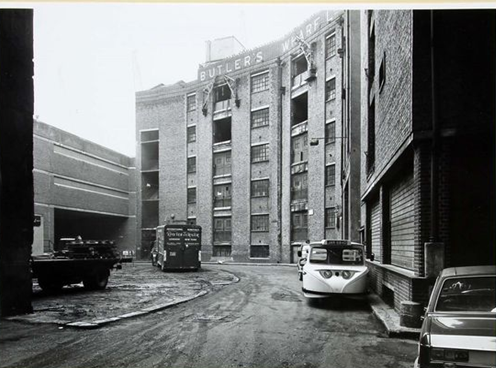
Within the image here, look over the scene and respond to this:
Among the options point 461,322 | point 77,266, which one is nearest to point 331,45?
point 77,266

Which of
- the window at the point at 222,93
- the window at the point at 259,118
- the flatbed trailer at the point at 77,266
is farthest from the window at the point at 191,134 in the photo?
the flatbed trailer at the point at 77,266

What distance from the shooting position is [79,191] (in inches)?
1569

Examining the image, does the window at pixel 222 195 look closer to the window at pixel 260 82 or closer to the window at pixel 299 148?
the window at pixel 299 148

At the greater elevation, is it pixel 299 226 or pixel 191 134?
pixel 191 134

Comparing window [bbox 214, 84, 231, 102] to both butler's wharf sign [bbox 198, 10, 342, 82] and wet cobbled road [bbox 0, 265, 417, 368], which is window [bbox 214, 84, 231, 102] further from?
wet cobbled road [bbox 0, 265, 417, 368]

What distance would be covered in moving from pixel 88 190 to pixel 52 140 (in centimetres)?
652

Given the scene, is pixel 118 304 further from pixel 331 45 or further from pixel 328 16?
pixel 328 16

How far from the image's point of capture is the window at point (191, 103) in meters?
44.3

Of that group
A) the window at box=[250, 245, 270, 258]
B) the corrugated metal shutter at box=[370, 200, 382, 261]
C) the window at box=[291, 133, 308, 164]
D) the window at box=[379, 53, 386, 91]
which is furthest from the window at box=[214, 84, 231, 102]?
the window at box=[379, 53, 386, 91]

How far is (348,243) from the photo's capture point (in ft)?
42.3

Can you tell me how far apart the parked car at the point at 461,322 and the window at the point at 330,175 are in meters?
27.1

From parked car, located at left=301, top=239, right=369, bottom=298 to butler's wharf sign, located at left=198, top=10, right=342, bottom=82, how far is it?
22.9 metres

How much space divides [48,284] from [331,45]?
26304mm

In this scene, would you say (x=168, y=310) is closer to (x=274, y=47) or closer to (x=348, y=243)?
(x=348, y=243)
